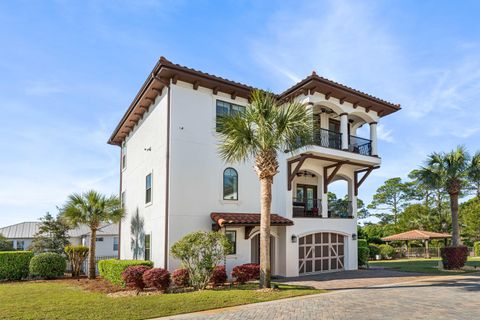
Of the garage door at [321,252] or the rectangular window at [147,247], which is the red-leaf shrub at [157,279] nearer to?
the rectangular window at [147,247]

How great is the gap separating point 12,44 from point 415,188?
2341 inches

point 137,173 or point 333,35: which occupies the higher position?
point 333,35

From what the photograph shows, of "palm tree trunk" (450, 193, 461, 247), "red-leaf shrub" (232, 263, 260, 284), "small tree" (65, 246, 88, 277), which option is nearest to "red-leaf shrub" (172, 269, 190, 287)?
"red-leaf shrub" (232, 263, 260, 284)

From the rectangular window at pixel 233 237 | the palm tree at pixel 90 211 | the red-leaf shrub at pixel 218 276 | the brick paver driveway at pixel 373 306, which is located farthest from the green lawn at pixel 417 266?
the palm tree at pixel 90 211

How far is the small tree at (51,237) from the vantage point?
3259 cm

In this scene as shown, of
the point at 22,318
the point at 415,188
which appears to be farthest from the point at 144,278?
the point at 415,188

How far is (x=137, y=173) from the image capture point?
2245cm

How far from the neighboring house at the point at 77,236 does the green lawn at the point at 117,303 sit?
30.6m

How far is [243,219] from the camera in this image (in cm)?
1739

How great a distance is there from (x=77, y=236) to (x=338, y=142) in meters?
35.6

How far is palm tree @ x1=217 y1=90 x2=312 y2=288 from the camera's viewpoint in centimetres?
1373

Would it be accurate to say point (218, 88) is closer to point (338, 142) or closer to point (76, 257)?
point (338, 142)

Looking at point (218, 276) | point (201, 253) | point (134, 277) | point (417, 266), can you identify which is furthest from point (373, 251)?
point (134, 277)

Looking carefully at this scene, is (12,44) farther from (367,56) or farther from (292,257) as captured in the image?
(292,257)
